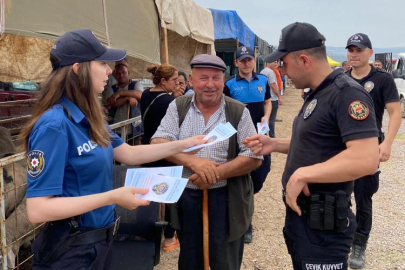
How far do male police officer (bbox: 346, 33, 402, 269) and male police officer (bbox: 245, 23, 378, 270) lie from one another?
1557 mm

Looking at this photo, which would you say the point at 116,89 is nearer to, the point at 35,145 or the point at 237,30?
the point at 35,145

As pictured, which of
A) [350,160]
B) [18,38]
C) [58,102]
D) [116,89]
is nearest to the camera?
[58,102]

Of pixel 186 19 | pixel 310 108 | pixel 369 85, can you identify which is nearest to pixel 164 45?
pixel 186 19

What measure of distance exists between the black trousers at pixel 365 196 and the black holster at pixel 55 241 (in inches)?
110

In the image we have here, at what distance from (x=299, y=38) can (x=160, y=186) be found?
3.64 ft

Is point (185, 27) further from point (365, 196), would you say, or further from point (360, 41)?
point (365, 196)

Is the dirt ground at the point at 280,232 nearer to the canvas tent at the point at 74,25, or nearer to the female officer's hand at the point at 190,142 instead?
the female officer's hand at the point at 190,142

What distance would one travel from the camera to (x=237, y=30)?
10023mm

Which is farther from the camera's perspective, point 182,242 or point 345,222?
point 182,242

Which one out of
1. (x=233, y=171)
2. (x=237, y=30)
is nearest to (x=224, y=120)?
(x=233, y=171)

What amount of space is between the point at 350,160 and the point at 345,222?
0.42m

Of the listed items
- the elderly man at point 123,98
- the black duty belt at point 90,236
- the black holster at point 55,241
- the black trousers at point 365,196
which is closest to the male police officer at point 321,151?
the black duty belt at point 90,236

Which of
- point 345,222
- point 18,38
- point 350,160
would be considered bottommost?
point 345,222

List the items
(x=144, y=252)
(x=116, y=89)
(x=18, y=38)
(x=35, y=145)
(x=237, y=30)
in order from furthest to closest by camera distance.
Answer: (x=237, y=30), (x=116, y=89), (x=18, y=38), (x=144, y=252), (x=35, y=145)
